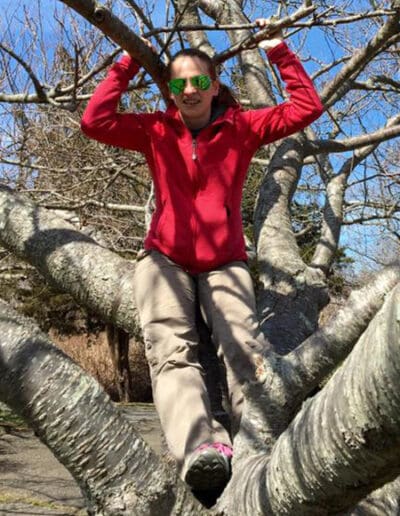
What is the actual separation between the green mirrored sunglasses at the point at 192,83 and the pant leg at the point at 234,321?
0.67 meters

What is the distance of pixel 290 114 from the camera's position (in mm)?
2555

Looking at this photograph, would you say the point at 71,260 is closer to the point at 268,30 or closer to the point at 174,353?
the point at 174,353

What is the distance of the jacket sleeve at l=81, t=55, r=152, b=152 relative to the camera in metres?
2.49

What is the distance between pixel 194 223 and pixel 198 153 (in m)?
0.29

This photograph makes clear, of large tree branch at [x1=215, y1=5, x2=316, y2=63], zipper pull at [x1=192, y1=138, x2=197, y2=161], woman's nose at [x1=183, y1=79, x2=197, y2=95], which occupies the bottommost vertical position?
zipper pull at [x1=192, y1=138, x2=197, y2=161]

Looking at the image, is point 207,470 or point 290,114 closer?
point 207,470

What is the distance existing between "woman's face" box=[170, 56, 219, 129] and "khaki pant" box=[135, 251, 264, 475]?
1.90ft

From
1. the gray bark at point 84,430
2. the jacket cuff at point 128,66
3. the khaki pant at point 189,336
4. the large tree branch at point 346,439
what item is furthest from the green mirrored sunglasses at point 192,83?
the large tree branch at point 346,439

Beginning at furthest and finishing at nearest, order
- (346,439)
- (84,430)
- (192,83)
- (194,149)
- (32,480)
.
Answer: (32,480) < (194,149) < (192,83) < (84,430) < (346,439)

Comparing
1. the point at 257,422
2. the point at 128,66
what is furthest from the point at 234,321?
the point at 128,66

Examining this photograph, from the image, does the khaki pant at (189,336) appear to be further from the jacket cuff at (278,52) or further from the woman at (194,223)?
the jacket cuff at (278,52)

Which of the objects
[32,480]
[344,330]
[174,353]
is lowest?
[32,480]

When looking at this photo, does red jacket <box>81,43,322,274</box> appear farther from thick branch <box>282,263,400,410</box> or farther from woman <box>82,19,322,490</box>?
thick branch <box>282,263,400,410</box>

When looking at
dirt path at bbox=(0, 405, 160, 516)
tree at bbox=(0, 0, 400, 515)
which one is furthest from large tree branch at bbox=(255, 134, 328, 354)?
dirt path at bbox=(0, 405, 160, 516)
